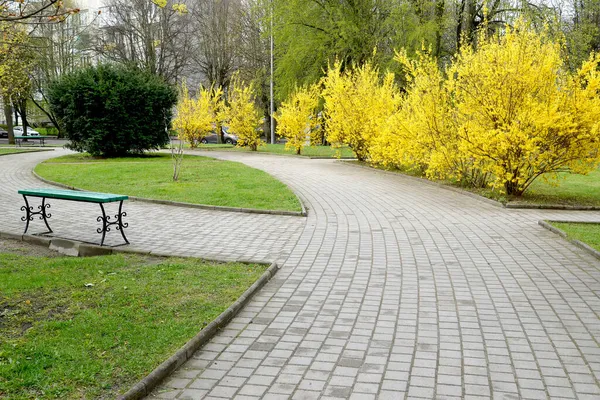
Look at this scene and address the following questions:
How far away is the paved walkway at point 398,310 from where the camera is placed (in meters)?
3.74

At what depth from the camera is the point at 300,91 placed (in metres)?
29.8

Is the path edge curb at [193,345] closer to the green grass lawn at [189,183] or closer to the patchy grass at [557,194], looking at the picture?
the green grass lawn at [189,183]

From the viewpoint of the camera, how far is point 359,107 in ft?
68.2

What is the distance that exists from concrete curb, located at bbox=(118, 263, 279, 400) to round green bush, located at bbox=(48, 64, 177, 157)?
18906mm

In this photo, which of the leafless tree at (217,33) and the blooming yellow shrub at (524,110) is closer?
the blooming yellow shrub at (524,110)

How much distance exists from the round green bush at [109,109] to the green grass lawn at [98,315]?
691 inches

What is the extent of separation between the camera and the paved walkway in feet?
12.3

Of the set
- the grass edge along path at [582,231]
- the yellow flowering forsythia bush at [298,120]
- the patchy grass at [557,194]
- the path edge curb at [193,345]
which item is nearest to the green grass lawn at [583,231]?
the grass edge along path at [582,231]

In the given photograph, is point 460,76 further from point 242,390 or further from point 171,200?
point 242,390

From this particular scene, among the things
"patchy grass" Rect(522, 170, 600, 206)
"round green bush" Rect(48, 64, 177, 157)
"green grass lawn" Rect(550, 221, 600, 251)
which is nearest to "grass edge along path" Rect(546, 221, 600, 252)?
"green grass lawn" Rect(550, 221, 600, 251)

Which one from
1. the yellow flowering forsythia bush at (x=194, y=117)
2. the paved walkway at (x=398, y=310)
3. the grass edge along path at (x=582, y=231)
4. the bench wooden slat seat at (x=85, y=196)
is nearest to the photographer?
the paved walkway at (x=398, y=310)

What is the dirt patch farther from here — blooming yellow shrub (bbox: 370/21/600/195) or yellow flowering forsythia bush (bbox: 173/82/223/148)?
yellow flowering forsythia bush (bbox: 173/82/223/148)

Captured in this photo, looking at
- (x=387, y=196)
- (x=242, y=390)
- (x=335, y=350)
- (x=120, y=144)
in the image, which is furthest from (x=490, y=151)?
(x=120, y=144)

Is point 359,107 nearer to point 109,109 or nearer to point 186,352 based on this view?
point 109,109
